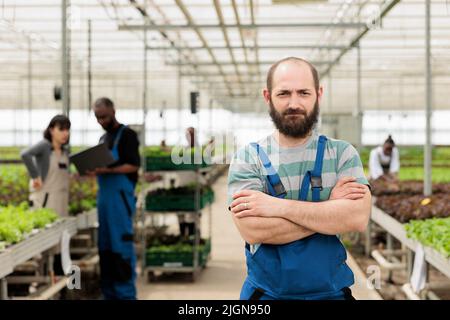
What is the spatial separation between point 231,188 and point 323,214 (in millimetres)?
232

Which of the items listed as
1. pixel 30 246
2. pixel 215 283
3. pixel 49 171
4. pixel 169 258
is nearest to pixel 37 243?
pixel 30 246

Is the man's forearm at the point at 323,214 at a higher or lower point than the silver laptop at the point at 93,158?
lower

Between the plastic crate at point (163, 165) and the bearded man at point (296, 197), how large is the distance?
3923 millimetres

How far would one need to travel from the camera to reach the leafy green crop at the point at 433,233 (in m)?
3.21

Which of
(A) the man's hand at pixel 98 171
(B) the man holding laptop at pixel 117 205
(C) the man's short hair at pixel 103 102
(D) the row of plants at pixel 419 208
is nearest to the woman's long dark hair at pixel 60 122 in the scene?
(C) the man's short hair at pixel 103 102

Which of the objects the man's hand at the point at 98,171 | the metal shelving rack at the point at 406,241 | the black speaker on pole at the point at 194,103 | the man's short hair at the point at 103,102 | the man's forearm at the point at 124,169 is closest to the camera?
the metal shelving rack at the point at 406,241

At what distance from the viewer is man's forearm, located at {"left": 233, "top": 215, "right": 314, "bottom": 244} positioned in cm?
144

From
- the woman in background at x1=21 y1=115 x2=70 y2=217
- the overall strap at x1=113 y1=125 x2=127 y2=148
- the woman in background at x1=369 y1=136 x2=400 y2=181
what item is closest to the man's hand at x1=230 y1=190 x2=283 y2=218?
the overall strap at x1=113 y1=125 x2=127 y2=148

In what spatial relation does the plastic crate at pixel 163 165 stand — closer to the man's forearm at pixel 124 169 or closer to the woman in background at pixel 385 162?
the man's forearm at pixel 124 169

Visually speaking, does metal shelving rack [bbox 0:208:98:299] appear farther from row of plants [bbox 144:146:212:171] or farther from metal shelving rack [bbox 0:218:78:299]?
row of plants [bbox 144:146:212:171]

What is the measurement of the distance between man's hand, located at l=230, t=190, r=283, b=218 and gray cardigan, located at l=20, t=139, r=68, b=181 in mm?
2902

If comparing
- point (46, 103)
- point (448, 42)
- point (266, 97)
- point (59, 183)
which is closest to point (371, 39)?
point (448, 42)

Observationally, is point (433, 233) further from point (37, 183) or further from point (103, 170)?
point (37, 183)
